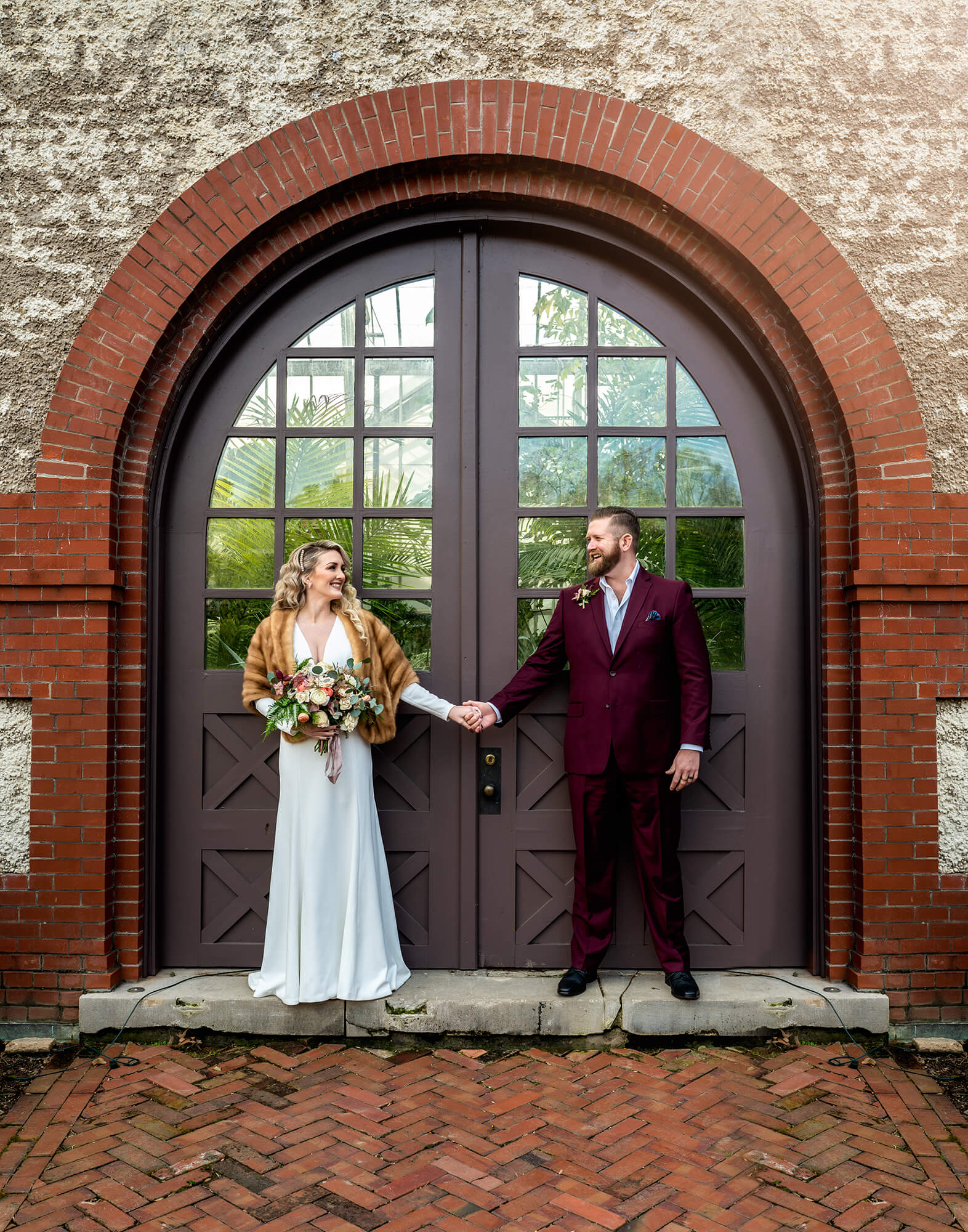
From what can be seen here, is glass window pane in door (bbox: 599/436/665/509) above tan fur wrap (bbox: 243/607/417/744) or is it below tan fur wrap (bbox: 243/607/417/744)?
above

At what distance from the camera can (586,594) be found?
4484 millimetres

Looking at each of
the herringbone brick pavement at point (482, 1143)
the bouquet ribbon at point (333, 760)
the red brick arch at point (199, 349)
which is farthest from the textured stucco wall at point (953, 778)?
the bouquet ribbon at point (333, 760)

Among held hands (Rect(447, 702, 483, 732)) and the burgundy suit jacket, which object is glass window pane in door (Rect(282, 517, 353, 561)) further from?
the burgundy suit jacket

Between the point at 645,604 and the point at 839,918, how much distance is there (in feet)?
6.03

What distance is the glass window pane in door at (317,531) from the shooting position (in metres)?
4.82

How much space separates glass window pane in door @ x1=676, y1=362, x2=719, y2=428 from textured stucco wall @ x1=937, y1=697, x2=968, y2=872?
6.07 feet

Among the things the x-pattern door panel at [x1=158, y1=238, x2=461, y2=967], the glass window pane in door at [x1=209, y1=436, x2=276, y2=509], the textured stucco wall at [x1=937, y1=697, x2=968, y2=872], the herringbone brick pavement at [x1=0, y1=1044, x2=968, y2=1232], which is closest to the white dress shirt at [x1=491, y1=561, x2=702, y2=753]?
the x-pattern door panel at [x1=158, y1=238, x2=461, y2=967]

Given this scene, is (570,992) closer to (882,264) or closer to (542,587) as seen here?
(542,587)

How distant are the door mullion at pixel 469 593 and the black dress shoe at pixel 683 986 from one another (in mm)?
1010

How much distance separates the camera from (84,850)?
442 centimetres

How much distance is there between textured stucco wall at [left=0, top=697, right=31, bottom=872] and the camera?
14.7 feet

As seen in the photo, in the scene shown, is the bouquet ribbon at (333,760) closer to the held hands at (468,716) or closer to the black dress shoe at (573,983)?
the held hands at (468,716)

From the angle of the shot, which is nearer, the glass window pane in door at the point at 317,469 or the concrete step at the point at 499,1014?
the concrete step at the point at 499,1014

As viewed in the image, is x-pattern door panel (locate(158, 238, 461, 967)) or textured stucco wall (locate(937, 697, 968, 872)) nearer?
textured stucco wall (locate(937, 697, 968, 872))
